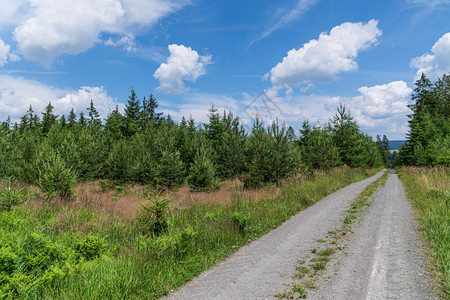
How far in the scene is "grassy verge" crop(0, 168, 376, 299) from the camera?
3.64 meters

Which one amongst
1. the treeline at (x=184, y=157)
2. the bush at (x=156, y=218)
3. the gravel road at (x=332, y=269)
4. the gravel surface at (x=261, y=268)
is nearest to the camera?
the gravel road at (x=332, y=269)

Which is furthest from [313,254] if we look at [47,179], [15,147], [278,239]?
[15,147]

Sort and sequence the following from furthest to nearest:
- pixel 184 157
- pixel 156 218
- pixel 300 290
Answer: pixel 184 157 → pixel 156 218 → pixel 300 290

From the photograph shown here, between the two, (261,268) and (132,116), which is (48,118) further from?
(261,268)

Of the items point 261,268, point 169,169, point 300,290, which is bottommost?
point 261,268

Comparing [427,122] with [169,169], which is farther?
[427,122]

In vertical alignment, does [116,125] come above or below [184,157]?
above

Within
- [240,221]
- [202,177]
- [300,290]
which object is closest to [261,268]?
[300,290]

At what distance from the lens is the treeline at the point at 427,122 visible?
37.1 m

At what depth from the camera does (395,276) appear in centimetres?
425

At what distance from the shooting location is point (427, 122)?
4066cm

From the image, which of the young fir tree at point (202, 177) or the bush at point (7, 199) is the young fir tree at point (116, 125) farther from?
the bush at point (7, 199)

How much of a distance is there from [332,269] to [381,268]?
0.99 meters

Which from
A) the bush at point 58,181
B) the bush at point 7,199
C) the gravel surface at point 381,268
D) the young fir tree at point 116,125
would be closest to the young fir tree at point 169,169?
the bush at point 58,181
